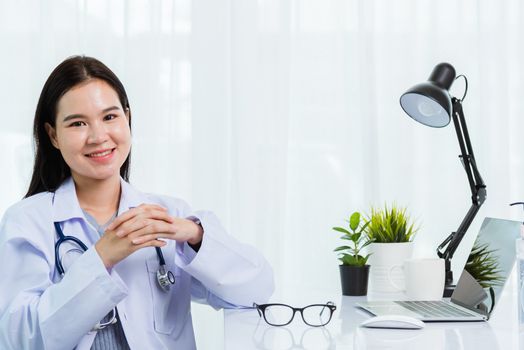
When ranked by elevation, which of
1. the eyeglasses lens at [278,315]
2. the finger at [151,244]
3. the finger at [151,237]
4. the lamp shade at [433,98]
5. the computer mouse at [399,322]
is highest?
the lamp shade at [433,98]

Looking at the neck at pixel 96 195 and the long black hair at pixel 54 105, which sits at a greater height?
the long black hair at pixel 54 105

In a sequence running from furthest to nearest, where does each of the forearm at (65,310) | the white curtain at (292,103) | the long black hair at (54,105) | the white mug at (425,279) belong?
1. the white curtain at (292,103)
2. the white mug at (425,279)
3. the long black hair at (54,105)
4. the forearm at (65,310)

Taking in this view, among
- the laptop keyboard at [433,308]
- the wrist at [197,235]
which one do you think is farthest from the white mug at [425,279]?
the wrist at [197,235]

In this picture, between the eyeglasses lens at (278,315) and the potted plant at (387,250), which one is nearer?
the eyeglasses lens at (278,315)

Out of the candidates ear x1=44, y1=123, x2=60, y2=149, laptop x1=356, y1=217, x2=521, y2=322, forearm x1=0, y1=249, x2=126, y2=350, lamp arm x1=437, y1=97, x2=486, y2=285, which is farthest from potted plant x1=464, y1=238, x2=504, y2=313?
ear x1=44, y1=123, x2=60, y2=149

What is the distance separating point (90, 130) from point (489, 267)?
0.85 metres

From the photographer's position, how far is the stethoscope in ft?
4.54

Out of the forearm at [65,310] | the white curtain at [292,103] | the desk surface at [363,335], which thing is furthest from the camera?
the white curtain at [292,103]

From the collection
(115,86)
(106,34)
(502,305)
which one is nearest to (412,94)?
(502,305)

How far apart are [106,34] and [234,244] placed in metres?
1.16

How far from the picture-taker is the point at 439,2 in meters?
2.39

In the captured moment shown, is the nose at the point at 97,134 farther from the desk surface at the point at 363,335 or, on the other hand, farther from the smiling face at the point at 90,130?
the desk surface at the point at 363,335

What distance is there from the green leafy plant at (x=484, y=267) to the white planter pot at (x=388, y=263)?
250 mm

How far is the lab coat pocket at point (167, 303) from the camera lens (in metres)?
1.46
